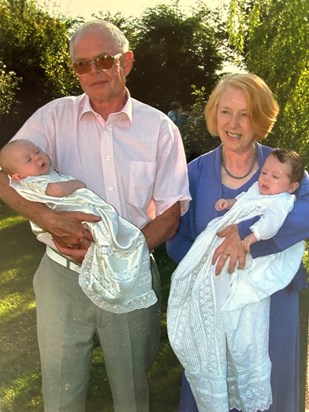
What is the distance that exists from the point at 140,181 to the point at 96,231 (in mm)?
219

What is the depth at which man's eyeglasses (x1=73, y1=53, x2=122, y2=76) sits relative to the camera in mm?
1683

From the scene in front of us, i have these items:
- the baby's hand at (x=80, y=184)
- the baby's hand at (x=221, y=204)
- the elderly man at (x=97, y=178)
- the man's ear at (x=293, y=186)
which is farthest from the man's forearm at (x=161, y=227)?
the man's ear at (x=293, y=186)

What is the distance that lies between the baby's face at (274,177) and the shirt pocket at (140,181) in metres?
0.33

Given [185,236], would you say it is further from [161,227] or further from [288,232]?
[288,232]

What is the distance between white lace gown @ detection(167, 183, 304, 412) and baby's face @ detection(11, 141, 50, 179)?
1.74ft

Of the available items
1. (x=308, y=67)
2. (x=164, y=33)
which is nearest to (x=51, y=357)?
(x=164, y=33)

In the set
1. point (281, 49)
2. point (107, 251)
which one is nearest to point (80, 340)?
point (107, 251)

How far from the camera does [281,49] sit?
215 centimetres

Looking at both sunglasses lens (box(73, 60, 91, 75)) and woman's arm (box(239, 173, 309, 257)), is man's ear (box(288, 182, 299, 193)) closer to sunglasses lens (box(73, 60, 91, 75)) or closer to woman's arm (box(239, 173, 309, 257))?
woman's arm (box(239, 173, 309, 257))

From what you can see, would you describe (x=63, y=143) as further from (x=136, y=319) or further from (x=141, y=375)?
(x=141, y=375)

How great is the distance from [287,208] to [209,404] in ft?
2.22

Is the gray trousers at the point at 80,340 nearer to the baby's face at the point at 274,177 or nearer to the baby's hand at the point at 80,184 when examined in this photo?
the baby's hand at the point at 80,184

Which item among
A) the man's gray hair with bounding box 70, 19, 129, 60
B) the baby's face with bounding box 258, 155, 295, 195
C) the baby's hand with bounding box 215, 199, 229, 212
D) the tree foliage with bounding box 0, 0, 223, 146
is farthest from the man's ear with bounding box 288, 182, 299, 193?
the man's gray hair with bounding box 70, 19, 129, 60

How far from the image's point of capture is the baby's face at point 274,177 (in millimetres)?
1655
